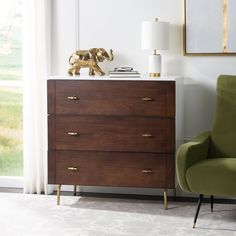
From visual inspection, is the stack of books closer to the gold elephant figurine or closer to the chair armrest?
the gold elephant figurine

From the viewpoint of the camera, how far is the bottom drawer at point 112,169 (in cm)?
449

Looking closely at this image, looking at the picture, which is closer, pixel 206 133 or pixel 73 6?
pixel 206 133

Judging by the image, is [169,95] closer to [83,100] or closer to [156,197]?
[83,100]

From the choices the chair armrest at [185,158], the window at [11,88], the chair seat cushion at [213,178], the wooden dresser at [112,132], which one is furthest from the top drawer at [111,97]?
the window at [11,88]

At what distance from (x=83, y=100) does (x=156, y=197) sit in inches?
40.4

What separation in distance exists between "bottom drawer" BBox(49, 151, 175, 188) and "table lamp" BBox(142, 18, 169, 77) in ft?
2.26

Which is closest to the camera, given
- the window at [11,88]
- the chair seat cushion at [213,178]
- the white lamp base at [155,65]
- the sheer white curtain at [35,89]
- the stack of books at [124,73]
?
the chair seat cushion at [213,178]

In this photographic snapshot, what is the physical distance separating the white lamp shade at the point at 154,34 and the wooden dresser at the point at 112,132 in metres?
0.34

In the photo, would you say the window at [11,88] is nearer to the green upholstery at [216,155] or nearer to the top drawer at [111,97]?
the top drawer at [111,97]

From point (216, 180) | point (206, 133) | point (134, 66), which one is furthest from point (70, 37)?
point (216, 180)

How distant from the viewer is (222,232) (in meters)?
3.93

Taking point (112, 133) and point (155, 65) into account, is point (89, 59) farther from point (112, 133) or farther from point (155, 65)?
point (112, 133)

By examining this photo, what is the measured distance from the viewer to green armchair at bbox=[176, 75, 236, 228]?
3967 mm

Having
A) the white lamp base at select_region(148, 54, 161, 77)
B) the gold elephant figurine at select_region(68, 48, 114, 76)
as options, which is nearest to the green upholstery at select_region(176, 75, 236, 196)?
the white lamp base at select_region(148, 54, 161, 77)
